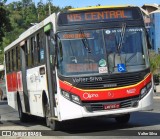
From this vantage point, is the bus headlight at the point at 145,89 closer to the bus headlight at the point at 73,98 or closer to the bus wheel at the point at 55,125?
the bus headlight at the point at 73,98

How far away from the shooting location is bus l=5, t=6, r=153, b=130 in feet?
43.1

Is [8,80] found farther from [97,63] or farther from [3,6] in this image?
[3,6]

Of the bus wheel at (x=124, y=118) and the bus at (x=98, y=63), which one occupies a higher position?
the bus at (x=98, y=63)

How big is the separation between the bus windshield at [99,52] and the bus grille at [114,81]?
144 millimetres

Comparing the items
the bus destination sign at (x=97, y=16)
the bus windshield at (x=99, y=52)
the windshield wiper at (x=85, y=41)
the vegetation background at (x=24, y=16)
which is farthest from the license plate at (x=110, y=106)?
the vegetation background at (x=24, y=16)

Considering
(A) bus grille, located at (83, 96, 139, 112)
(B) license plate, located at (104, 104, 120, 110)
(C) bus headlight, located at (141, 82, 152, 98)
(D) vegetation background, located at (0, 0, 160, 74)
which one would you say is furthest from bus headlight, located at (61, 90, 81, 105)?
(D) vegetation background, located at (0, 0, 160, 74)

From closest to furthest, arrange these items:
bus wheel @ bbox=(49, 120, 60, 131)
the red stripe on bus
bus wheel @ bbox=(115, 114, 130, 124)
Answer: the red stripe on bus, bus wheel @ bbox=(49, 120, 60, 131), bus wheel @ bbox=(115, 114, 130, 124)

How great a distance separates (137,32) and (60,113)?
299 cm

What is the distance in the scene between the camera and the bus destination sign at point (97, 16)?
45.0ft

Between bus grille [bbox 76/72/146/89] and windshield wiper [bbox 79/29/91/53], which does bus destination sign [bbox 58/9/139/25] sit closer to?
windshield wiper [bbox 79/29/91/53]

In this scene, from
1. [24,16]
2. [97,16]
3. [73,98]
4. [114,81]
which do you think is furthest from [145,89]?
[24,16]

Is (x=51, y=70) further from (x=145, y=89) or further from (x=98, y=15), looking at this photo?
(x=145, y=89)

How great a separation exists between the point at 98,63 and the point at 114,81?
62 centimetres

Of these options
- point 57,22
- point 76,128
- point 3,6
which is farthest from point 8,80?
point 3,6
